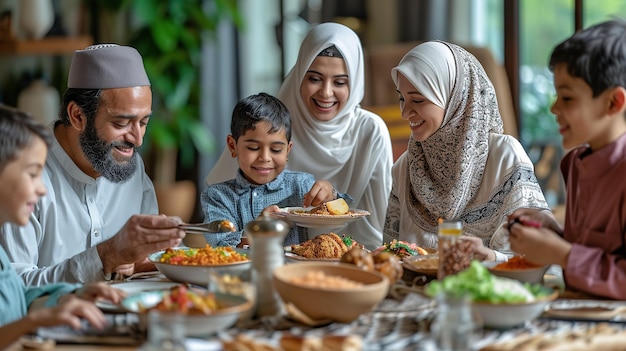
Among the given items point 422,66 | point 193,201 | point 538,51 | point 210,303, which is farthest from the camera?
point 193,201

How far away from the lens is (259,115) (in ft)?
10.9

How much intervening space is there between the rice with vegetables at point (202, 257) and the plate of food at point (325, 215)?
0.43 m

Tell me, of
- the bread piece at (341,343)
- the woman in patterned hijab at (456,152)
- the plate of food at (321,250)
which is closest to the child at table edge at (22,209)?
the bread piece at (341,343)

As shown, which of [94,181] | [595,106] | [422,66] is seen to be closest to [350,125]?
[422,66]

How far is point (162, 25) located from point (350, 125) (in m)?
3.62

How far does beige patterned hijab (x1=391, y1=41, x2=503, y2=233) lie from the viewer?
10.3 feet

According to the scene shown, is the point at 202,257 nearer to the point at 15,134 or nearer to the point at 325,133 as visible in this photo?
the point at 15,134

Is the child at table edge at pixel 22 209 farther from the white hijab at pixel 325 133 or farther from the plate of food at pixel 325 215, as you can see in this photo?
the white hijab at pixel 325 133

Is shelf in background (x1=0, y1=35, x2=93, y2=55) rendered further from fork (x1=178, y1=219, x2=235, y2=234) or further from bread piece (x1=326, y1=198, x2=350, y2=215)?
fork (x1=178, y1=219, x2=235, y2=234)

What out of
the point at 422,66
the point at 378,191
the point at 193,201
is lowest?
the point at 193,201

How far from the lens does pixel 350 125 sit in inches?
158

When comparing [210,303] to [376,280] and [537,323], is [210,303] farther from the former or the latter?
[537,323]

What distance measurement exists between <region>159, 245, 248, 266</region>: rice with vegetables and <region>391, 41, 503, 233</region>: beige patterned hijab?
91cm

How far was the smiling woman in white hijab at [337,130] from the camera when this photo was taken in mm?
3877
